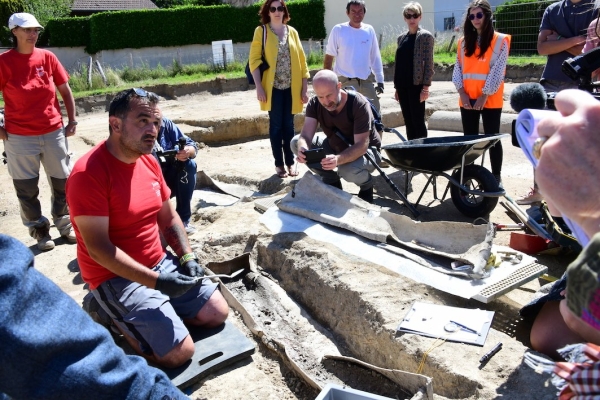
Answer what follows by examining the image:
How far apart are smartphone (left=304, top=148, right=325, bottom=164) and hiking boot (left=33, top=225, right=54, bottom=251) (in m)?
2.52

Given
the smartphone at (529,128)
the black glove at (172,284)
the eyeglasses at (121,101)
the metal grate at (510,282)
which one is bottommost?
the metal grate at (510,282)

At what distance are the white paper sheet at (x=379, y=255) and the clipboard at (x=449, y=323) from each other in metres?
0.18

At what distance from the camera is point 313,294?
376 cm

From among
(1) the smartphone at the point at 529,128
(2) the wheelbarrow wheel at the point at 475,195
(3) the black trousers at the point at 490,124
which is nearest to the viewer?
(1) the smartphone at the point at 529,128

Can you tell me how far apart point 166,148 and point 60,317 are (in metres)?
3.69

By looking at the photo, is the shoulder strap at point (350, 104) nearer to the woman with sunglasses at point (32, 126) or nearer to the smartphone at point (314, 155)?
the smartphone at point (314, 155)

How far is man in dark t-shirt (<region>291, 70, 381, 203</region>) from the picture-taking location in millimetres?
4773

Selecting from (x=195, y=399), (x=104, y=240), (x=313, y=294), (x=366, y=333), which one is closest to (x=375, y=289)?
(x=366, y=333)

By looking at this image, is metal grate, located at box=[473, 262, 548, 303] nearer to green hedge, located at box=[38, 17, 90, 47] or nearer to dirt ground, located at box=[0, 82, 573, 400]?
dirt ground, located at box=[0, 82, 573, 400]

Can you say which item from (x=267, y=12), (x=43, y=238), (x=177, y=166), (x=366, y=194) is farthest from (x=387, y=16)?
(x=43, y=238)

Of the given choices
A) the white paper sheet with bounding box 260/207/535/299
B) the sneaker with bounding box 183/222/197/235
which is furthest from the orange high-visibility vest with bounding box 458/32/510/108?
the sneaker with bounding box 183/222/197/235

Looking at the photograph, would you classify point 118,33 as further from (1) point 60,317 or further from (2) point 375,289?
(1) point 60,317

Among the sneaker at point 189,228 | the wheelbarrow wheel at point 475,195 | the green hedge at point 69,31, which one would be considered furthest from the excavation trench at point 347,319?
the green hedge at point 69,31

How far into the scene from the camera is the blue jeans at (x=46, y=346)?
3.90 ft
